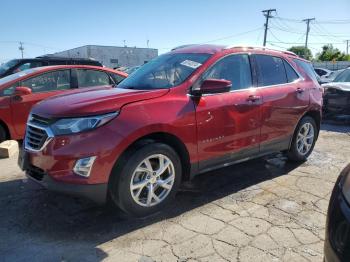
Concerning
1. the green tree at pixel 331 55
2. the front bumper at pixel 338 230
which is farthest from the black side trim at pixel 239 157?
the green tree at pixel 331 55

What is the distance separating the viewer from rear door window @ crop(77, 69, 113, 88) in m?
7.35

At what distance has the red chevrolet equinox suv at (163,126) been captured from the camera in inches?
130

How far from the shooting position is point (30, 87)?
6.68 meters

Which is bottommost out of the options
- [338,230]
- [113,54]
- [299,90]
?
[338,230]

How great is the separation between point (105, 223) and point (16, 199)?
4.23 feet

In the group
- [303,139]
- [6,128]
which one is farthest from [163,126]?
[6,128]

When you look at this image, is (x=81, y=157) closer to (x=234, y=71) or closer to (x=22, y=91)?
(x=234, y=71)

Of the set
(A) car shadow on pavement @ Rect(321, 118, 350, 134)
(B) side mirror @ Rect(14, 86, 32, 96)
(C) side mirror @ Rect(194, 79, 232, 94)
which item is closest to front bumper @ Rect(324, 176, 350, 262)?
(C) side mirror @ Rect(194, 79, 232, 94)

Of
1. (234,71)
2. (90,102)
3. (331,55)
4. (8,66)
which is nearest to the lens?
(90,102)

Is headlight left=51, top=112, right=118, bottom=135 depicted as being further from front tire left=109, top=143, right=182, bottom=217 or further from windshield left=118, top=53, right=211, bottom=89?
windshield left=118, top=53, right=211, bottom=89

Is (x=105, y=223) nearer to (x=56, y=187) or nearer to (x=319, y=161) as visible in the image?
(x=56, y=187)

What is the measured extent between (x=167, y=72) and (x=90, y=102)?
1.19m

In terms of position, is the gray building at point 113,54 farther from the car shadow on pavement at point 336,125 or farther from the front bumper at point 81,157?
the front bumper at point 81,157

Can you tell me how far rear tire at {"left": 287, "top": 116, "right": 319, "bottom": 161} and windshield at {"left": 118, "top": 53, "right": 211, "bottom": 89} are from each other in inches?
80.2
